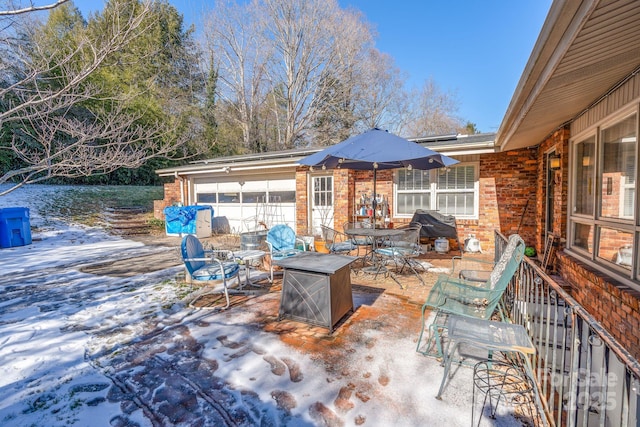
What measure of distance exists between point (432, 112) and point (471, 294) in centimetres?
2430

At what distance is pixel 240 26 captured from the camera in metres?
19.1

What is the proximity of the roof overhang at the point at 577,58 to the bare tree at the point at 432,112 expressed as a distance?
20.9 metres

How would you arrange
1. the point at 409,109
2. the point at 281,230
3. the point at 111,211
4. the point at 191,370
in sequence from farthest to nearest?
the point at 409,109 → the point at 111,211 → the point at 281,230 → the point at 191,370

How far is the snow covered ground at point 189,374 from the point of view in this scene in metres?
2.22

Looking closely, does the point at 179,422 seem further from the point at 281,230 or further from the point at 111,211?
the point at 111,211

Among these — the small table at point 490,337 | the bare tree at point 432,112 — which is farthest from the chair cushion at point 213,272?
the bare tree at point 432,112

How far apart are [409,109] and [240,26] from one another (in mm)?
12936

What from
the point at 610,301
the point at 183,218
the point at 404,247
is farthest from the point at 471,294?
Answer: the point at 183,218

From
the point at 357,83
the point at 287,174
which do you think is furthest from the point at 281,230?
the point at 357,83

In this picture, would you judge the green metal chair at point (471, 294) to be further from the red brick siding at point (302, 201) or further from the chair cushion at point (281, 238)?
Result: the red brick siding at point (302, 201)

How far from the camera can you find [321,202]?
932 cm

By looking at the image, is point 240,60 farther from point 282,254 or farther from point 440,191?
point 282,254

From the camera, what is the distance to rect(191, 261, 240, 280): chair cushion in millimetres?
4168

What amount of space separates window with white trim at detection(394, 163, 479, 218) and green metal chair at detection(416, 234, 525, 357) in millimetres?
4630
